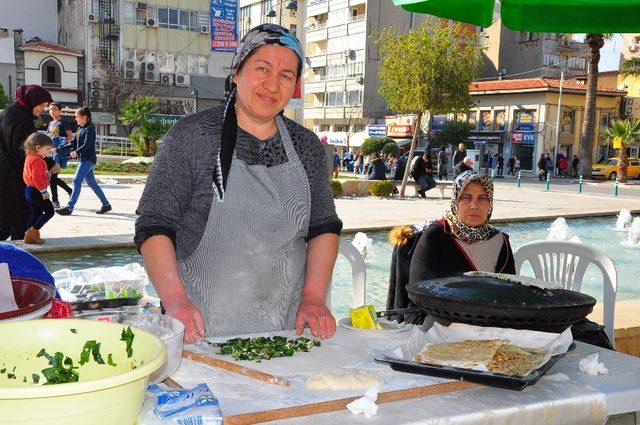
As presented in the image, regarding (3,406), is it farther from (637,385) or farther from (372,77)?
(372,77)

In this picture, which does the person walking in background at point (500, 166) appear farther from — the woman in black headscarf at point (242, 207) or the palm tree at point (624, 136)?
the woman in black headscarf at point (242, 207)

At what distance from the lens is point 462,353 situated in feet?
5.90

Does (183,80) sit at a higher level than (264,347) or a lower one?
higher

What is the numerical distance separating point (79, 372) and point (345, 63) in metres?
52.6

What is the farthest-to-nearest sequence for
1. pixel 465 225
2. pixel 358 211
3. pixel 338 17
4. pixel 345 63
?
1. pixel 338 17
2. pixel 345 63
3. pixel 358 211
4. pixel 465 225

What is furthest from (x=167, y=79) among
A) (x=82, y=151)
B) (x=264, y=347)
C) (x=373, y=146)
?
(x=264, y=347)

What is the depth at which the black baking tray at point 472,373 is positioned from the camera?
1.62m

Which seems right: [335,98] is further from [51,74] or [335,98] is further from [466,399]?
[466,399]

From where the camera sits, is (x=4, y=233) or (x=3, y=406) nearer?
(x=3, y=406)

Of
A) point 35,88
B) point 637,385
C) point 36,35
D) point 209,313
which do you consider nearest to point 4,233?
point 35,88

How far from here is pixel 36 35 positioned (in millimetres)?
51125

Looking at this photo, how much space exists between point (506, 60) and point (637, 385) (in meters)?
53.7

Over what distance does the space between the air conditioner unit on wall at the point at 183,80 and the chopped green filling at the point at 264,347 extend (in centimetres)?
4755

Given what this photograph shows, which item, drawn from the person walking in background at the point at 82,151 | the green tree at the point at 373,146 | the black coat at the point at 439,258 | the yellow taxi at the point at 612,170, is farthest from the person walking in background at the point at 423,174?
the green tree at the point at 373,146
